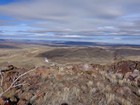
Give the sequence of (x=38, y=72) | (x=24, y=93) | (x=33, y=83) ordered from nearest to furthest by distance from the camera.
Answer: (x=24, y=93) < (x=33, y=83) < (x=38, y=72)

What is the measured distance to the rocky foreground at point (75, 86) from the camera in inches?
656

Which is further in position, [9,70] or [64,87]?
[9,70]

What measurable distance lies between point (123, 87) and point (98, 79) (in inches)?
88.3

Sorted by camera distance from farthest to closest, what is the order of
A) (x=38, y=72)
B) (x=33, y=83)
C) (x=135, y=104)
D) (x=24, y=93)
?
(x=38, y=72) < (x=33, y=83) < (x=24, y=93) < (x=135, y=104)

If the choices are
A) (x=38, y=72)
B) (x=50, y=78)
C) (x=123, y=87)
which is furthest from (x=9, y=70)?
(x=123, y=87)

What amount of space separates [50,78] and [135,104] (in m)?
6.85

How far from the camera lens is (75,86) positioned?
18.7 metres

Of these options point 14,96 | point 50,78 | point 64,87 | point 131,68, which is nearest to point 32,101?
point 14,96

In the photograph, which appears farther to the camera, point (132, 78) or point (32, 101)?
point (132, 78)

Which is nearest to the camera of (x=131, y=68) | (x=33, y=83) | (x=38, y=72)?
(x=33, y=83)

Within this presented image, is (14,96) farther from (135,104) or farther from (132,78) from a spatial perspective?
(132,78)

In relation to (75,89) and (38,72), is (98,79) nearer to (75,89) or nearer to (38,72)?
(75,89)

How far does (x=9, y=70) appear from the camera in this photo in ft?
75.6

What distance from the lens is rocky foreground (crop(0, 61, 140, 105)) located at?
16.7m
